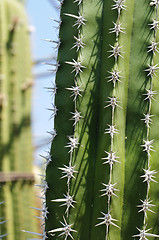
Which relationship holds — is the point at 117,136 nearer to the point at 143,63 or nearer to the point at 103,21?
the point at 143,63

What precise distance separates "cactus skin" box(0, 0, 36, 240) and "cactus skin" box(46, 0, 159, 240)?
1.20 meters

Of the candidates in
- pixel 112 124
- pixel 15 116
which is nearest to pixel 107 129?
Answer: pixel 112 124

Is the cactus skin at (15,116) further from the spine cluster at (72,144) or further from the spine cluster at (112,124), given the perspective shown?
the spine cluster at (112,124)

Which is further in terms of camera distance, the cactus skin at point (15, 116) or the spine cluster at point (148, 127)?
Result: the cactus skin at point (15, 116)

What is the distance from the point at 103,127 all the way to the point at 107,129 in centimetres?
4

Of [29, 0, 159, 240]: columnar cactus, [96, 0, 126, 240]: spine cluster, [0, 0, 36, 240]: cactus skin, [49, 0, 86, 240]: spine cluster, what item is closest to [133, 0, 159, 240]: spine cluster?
[29, 0, 159, 240]: columnar cactus

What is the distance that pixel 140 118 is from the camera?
1538 mm

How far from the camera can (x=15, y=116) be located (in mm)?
2932

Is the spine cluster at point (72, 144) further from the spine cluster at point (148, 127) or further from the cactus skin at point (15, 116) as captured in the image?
the cactus skin at point (15, 116)

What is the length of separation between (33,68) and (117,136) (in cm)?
179

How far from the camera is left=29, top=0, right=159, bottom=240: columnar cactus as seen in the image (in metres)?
1.52

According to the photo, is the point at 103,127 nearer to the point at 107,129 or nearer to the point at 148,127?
the point at 107,129

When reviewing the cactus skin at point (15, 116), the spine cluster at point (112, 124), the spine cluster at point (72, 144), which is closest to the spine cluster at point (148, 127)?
the spine cluster at point (112, 124)

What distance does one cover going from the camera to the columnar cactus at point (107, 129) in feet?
4.99
